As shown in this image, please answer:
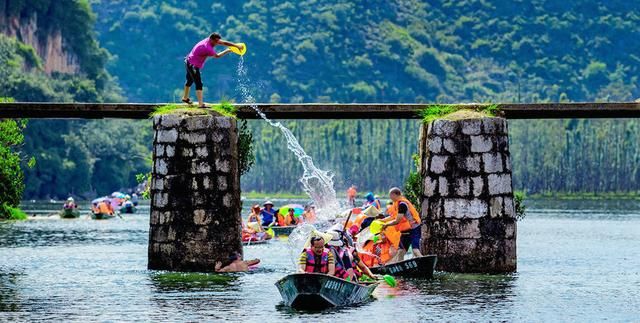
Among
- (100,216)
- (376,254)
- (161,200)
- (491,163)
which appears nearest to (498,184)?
(491,163)

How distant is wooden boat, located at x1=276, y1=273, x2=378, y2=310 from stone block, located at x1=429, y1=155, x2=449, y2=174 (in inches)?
312

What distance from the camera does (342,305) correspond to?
117ft

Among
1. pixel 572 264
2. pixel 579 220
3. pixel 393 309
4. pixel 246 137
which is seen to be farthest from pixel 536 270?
pixel 579 220

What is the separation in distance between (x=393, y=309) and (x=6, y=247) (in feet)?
95.9

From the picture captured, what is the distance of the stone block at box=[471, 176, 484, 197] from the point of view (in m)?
42.7

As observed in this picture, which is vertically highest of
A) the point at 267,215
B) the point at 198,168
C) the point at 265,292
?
the point at 198,168

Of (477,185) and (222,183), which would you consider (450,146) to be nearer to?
(477,185)

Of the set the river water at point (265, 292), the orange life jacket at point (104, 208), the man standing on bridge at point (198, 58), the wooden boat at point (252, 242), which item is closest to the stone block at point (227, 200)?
the river water at point (265, 292)

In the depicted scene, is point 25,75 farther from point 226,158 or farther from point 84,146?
point 226,158

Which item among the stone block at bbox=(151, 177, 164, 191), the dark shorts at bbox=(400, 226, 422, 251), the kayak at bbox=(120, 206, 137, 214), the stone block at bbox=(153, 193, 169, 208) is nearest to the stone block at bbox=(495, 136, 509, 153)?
the dark shorts at bbox=(400, 226, 422, 251)

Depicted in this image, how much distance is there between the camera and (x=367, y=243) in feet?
146

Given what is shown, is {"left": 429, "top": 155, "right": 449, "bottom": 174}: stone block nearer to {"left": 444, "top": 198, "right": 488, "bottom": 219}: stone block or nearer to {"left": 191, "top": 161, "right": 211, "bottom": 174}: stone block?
{"left": 444, "top": 198, "right": 488, "bottom": 219}: stone block

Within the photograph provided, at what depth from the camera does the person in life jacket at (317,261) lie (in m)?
34.5

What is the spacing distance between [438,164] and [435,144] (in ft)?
1.92
